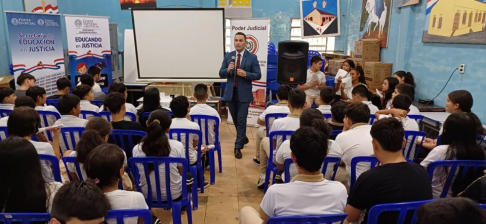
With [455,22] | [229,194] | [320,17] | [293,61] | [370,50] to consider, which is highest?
[320,17]

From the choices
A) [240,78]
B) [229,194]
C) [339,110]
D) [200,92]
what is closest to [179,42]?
[240,78]

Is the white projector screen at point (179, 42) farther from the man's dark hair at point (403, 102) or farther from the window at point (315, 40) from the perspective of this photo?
the window at point (315, 40)

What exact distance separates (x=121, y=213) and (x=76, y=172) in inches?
40.4

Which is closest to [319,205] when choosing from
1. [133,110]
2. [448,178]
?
[448,178]

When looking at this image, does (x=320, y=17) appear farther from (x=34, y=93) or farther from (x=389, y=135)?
(x=389, y=135)

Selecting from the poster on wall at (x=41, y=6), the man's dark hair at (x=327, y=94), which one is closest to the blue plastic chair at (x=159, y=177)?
the man's dark hair at (x=327, y=94)

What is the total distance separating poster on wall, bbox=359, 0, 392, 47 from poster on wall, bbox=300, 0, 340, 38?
3.32ft

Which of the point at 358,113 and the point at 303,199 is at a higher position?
the point at 358,113

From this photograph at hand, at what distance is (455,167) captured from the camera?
2.19 meters

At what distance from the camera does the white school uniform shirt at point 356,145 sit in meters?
2.38

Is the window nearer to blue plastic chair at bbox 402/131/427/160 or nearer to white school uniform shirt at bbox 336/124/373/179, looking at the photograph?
blue plastic chair at bbox 402/131/427/160

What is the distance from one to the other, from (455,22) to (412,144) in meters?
2.58

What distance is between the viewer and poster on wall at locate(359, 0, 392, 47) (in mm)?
6754

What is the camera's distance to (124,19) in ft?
32.9
